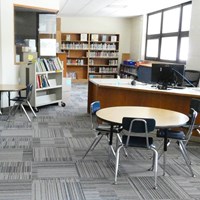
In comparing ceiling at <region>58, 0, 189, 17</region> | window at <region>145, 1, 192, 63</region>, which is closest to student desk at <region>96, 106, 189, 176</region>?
window at <region>145, 1, 192, 63</region>

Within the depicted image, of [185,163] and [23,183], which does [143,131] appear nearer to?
[185,163]

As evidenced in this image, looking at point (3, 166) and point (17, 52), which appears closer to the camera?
point (3, 166)

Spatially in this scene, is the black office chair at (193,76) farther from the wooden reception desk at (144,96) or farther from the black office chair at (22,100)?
the black office chair at (22,100)

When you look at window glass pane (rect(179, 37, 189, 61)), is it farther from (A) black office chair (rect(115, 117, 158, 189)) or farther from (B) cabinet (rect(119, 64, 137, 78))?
(A) black office chair (rect(115, 117, 158, 189))

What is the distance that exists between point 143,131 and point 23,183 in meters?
1.45

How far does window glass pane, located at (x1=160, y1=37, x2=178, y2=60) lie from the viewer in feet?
31.4

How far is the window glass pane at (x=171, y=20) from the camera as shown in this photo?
939 cm

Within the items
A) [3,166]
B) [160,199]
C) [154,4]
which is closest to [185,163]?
[160,199]

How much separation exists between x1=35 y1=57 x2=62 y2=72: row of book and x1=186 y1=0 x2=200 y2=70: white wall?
11.3ft

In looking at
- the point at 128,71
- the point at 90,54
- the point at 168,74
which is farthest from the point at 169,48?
the point at 168,74

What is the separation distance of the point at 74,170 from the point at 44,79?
3.67 metres

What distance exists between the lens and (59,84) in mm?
7414

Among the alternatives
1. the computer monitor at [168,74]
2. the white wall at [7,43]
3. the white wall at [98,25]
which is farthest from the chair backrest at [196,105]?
the white wall at [98,25]

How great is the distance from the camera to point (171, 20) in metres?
9.77
